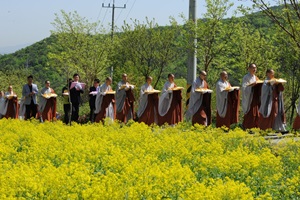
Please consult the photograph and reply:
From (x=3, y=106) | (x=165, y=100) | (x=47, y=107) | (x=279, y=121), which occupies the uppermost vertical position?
(x=165, y=100)

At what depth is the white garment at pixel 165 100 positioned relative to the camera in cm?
1902

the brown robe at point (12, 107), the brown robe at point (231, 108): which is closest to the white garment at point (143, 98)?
the brown robe at point (231, 108)

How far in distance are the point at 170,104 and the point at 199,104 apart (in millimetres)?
1557

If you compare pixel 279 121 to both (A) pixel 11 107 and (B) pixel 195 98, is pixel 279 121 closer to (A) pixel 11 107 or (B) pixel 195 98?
(B) pixel 195 98

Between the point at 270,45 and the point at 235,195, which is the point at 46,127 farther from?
the point at 270,45

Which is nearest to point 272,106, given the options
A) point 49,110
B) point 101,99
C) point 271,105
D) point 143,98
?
point 271,105

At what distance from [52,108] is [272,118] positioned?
410 inches

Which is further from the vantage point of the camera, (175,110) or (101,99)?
(101,99)

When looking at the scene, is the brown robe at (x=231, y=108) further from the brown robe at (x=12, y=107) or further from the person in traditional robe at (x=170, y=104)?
the brown robe at (x=12, y=107)

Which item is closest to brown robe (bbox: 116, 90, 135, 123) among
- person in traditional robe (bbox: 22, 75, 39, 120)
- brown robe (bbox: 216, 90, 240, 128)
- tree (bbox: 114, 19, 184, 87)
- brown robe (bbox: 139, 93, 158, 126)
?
brown robe (bbox: 139, 93, 158, 126)

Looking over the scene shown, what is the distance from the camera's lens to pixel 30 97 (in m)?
22.5

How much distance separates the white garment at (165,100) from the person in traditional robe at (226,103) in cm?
223

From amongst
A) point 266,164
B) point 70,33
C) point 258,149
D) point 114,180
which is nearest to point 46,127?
point 258,149

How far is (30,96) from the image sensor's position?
22.4 meters
